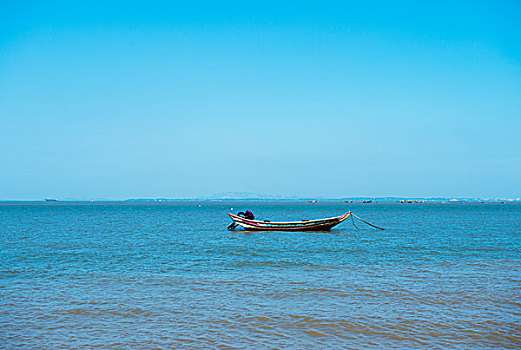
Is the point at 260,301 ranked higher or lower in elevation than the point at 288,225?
lower

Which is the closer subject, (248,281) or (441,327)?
(441,327)

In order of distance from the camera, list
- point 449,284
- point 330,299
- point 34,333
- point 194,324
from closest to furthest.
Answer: point 34,333, point 194,324, point 330,299, point 449,284

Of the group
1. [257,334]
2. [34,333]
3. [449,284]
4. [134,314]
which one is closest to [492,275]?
[449,284]

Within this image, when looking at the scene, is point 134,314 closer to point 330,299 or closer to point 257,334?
point 257,334

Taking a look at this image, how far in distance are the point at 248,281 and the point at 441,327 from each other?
6.92 meters

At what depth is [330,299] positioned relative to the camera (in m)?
12.5

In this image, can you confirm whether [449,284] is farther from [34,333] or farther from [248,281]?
[34,333]

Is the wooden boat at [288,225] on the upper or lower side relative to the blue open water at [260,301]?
upper

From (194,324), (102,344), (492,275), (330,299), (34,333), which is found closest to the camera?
(102,344)

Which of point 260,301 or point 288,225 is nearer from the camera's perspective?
point 260,301

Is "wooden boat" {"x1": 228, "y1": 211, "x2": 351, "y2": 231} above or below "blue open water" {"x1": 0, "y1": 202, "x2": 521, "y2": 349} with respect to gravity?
above

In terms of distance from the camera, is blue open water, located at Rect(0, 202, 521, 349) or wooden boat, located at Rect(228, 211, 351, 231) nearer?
blue open water, located at Rect(0, 202, 521, 349)

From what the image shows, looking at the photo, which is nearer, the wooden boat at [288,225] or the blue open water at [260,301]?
the blue open water at [260,301]

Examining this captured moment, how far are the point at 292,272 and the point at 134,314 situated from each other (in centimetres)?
740
